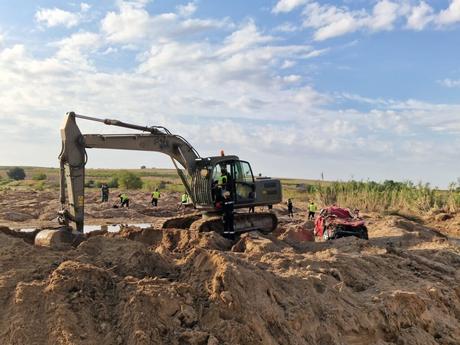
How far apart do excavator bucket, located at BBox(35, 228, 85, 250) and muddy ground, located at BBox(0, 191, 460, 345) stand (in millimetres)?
2209

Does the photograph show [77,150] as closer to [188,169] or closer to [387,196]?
[188,169]

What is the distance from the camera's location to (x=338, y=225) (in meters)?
15.2

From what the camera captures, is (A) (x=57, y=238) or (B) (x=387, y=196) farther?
(B) (x=387, y=196)

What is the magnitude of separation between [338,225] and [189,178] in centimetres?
464

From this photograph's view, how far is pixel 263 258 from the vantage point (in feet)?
29.3

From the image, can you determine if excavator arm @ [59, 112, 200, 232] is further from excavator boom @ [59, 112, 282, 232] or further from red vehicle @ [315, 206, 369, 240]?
red vehicle @ [315, 206, 369, 240]

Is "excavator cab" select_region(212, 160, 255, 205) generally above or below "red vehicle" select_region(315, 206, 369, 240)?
above

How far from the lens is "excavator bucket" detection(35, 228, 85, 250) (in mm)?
→ 9734

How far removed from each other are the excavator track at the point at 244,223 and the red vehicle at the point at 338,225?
62.3 inches

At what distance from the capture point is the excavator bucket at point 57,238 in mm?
9734

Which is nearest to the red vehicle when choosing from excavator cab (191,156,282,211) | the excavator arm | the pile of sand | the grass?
excavator cab (191,156,282,211)

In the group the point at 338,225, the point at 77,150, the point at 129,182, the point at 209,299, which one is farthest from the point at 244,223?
the point at 129,182

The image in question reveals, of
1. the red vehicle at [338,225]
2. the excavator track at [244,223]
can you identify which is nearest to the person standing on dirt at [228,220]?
the excavator track at [244,223]

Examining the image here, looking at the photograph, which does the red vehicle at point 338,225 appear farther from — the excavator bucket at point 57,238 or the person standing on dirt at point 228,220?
the excavator bucket at point 57,238
